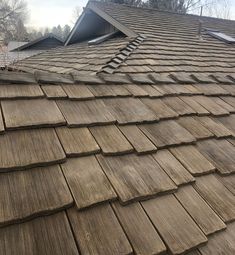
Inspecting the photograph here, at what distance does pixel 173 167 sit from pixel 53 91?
0.97 meters

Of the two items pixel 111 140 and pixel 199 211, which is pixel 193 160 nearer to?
pixel 199 211

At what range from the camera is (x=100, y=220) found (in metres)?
1.23

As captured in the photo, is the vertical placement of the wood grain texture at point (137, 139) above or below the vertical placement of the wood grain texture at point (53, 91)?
below

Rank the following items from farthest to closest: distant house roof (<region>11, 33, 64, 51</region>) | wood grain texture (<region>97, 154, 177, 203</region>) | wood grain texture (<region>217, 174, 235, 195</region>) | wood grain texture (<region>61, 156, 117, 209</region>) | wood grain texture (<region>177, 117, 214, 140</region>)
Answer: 1. distant house roof (<region>11, 33, 64, 51</region>)
2. wood grain texture (<region>177, 117, 214, 140</region>)
3. wood grain texture (<region>217, 174, 235, 195</region>)
4. wood grain texture (<region>97, 154, 177, 203</region>)
5. wood grain texture (<region>61, 156, 117, 209</region>)

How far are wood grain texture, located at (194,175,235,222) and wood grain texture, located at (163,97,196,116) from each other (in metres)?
0.71

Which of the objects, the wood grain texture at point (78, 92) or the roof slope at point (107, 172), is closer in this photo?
the roof slope at point (107, 172)

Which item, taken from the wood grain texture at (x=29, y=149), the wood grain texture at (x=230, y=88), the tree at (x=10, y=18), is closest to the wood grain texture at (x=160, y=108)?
the wood grain texture at (x=29, y=149)

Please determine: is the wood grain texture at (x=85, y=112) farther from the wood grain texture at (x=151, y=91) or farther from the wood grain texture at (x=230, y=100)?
the wood grain texture at (x=230, y=100)

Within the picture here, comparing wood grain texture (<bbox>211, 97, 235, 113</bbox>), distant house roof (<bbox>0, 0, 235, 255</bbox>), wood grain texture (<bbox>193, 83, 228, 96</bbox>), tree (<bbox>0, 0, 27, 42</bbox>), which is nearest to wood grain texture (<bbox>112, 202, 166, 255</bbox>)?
distant house roof (<bbox>0, 0, 235, 255</bbox>)

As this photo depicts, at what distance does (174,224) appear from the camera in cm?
131

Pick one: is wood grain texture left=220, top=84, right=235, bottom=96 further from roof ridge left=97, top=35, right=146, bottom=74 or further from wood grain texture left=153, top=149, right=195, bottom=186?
wood grain texture left=153, top=149, right=195, bottom=186

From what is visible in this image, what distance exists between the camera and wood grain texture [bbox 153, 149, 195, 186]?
157cm

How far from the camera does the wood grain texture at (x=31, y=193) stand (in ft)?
3.69

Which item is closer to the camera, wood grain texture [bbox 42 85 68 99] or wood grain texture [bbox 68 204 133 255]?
wood grain texture [bbox 68 204 133 255]
